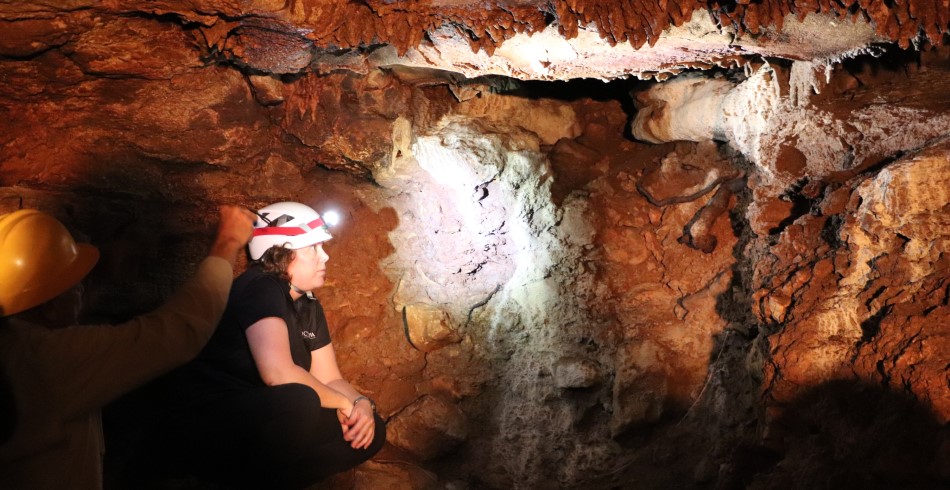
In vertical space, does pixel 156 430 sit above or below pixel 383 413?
above

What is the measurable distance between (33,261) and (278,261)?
1.48 meters

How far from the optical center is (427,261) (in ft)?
15.2

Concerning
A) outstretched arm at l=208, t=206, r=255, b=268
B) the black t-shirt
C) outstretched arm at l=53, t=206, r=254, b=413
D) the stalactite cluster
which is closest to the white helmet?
the black t-shirt

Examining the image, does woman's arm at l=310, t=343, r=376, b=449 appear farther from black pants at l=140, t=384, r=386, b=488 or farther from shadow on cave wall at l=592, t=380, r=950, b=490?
shadow on cave wall at l=592, t=380, r=950, b=490

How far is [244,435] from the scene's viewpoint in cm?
291

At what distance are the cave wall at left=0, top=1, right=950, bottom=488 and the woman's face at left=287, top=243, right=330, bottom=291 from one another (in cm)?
95

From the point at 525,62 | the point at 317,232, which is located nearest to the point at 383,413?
the point at 317,232

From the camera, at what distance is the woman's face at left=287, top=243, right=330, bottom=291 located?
3.33 meters

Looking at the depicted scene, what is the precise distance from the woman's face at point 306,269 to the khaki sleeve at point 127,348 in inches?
49.2

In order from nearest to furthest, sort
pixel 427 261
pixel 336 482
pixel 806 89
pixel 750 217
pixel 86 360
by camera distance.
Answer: pixel 86 360 < pixel 806 89 < pixel 750 217 < pixel 336 482 < pixel 427 261

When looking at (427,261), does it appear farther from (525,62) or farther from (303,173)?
(525,62)

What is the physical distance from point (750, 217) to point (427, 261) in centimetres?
221

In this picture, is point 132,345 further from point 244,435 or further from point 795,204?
point 795,204

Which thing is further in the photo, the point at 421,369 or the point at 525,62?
the point at 421,369
